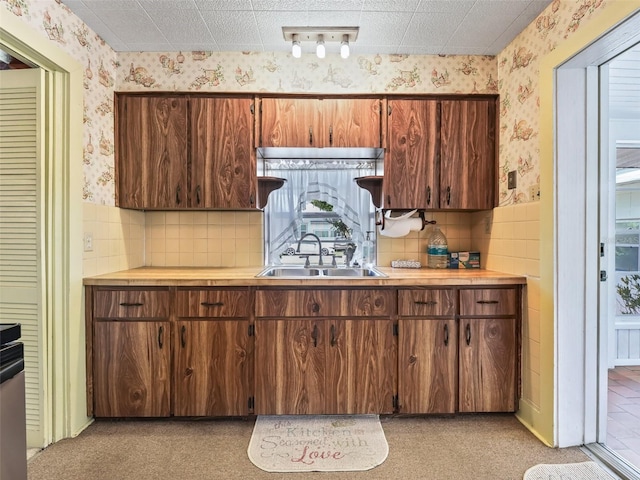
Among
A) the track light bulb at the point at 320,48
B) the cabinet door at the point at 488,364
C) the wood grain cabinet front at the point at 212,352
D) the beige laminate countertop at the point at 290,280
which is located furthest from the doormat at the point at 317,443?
the track light bulb at the point at 320,48

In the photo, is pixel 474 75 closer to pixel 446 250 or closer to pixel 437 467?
pixel 446 250

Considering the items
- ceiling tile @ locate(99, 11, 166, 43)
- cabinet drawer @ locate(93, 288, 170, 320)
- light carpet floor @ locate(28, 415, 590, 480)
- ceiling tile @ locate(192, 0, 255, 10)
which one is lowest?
light carpet floor @ locate(28, 415, 590, 480)

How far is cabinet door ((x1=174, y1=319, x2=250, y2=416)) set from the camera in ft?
7.13

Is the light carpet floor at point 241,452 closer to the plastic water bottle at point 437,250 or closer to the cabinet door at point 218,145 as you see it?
the plastic water bottle at point 437,250

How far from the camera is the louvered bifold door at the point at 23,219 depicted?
2.02 m

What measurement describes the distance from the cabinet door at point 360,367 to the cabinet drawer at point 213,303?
0.53 metres

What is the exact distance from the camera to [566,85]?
1.97 meters

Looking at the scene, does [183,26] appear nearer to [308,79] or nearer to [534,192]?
[308,79]

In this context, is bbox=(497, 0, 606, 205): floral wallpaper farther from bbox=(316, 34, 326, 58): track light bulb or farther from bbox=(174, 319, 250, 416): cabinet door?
bbox=(174, 319, 250, 416): cabinet door

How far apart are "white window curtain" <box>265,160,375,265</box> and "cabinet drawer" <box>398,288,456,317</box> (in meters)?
0.86

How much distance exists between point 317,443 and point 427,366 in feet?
2.55

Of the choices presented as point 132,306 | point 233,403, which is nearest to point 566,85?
point 233,403

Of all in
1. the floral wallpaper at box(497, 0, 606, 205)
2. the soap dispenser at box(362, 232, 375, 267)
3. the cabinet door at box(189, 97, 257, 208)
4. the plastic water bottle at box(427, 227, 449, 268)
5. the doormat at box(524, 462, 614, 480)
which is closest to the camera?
the doormat at box(524, 462, 614, 480)

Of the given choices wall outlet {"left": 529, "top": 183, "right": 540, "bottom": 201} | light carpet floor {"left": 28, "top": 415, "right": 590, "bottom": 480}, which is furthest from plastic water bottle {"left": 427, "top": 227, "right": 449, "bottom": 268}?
light carpet floor {"left": 28, "top": 415, "right": 590, "bottom": 480}
